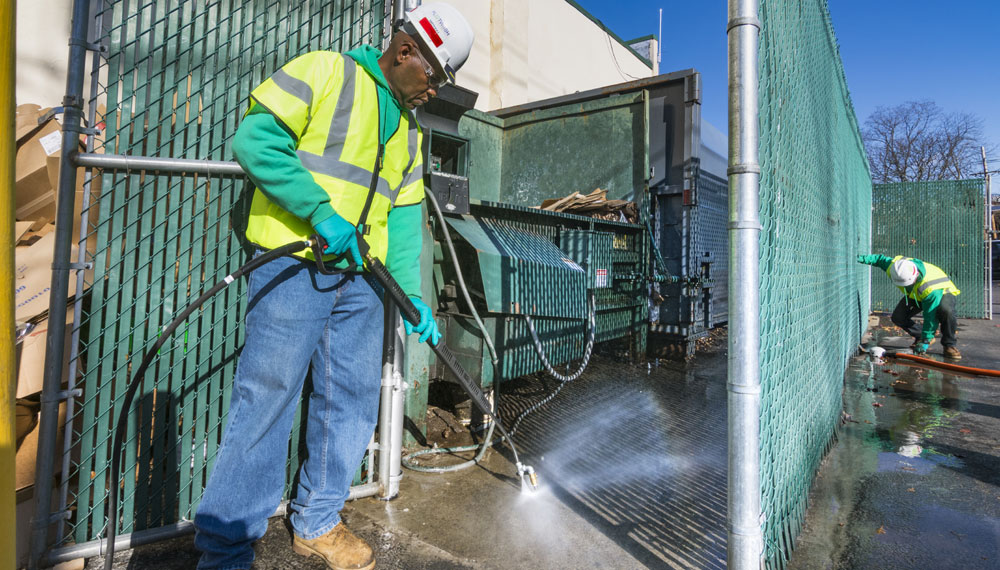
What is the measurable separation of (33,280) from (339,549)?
184cm

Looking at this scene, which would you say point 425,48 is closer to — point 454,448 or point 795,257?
point 795,257

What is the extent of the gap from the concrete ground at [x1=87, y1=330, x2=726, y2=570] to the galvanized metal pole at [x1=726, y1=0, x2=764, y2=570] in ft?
1.80

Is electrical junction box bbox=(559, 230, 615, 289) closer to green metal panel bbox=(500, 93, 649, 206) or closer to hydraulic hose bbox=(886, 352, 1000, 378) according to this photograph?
green metal panel bbox=(500, 93, 649, 206)

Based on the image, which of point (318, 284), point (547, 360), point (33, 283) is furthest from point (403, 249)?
point (547, 360)

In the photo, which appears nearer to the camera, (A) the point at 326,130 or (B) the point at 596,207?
(A) the point at 326,130

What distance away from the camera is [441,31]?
6.63 ft

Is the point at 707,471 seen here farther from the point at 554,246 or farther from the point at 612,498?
the point at 554,246

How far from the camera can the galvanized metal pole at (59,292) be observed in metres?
1.92

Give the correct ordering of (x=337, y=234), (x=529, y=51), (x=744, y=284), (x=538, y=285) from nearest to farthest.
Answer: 1. (x=744, y=284)
2. (x=337, y=234)
3. (x=538, y=285)
4. (x=529, y=51)

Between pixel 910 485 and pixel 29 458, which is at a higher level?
pixel 29 458

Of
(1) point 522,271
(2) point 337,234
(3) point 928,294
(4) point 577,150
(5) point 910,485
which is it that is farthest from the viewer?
(3) point 928,294

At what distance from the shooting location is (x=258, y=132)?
1705mm

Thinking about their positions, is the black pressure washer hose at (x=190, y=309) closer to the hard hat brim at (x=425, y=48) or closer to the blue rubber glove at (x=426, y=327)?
the blue rubber glove at (x=426, y=327)

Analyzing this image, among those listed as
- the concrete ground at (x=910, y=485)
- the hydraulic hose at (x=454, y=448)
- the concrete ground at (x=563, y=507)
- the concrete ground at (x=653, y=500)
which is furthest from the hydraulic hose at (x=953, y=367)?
the hydraulic hose at (x=454, y=448)
